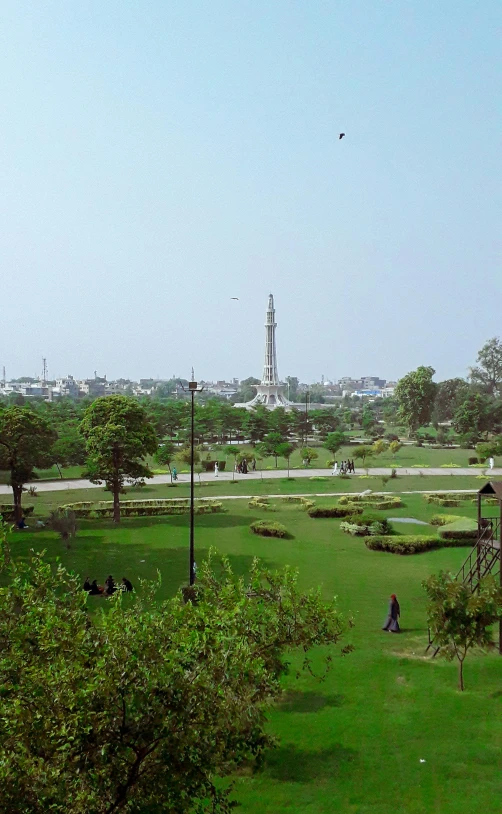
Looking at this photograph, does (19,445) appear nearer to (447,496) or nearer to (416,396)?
(447,496)

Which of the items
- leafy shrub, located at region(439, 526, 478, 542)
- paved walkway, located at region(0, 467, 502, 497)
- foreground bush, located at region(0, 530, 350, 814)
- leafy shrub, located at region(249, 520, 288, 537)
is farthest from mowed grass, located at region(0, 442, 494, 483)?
foreground bush, located at region(0, 530, 350, 814)

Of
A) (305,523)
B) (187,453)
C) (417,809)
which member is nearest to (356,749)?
(417,809)

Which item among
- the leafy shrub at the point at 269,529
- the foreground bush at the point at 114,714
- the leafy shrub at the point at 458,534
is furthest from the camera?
the leafy shrub at the point at 269,529

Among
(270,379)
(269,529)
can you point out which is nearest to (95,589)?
(269,529)

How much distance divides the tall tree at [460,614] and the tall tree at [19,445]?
19133mm

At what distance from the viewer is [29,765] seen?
568 cm

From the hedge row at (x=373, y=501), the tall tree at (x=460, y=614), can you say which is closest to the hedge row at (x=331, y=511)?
the hedge row at (x=373, y=501)

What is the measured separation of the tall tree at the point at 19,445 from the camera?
89.8 ft

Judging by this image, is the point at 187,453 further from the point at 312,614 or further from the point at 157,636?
the point at 157,636

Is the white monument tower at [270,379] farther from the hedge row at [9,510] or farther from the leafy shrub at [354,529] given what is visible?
the leafy shrub at [354,529]

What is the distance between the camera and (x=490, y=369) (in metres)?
87.6

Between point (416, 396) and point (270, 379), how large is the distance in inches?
2113

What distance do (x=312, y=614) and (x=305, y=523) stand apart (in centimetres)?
1728

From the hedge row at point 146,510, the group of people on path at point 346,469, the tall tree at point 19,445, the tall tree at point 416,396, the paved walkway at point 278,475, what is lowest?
the hedge row at point 146,510
